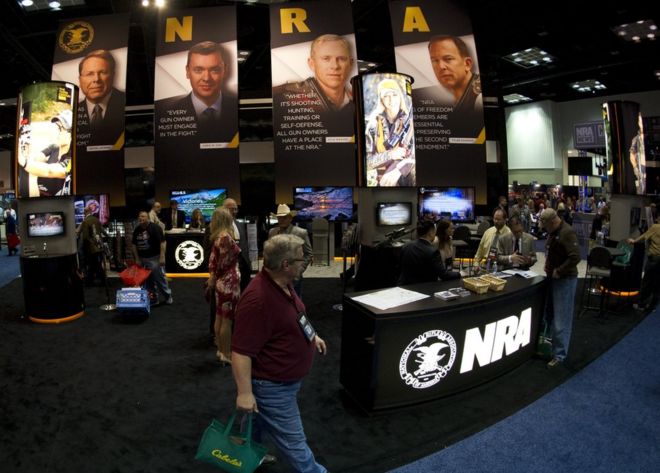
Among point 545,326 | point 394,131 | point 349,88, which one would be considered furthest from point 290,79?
point 545,326

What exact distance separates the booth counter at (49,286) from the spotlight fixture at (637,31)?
12052 mm

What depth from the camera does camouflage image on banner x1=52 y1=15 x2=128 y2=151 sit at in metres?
8.87

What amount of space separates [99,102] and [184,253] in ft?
11.5

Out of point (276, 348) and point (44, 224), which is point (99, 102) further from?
point (276, 348)

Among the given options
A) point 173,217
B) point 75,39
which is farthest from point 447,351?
point 75,39

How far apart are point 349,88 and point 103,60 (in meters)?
4.88

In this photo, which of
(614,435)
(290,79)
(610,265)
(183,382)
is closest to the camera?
(614,435)

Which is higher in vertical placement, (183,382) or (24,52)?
(24,52)

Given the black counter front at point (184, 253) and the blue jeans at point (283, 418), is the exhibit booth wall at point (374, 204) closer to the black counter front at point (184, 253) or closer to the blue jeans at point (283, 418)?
the black counter front at point (184, 253)

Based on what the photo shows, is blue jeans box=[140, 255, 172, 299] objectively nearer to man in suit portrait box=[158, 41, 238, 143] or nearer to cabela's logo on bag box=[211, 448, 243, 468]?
man in suit portrait box=[158, 41, 238, 143]

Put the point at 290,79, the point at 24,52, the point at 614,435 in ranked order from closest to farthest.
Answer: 1. the point at 614,435
2. the point at 290,79
3. the point at 24,52

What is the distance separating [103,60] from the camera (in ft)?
29.3

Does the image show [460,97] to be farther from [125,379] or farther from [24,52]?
[24,52]

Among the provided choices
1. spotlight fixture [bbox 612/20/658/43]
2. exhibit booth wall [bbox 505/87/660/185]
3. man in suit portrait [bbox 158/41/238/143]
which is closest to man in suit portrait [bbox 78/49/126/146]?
man in suit portrait [bbox 158/41/238/143]
